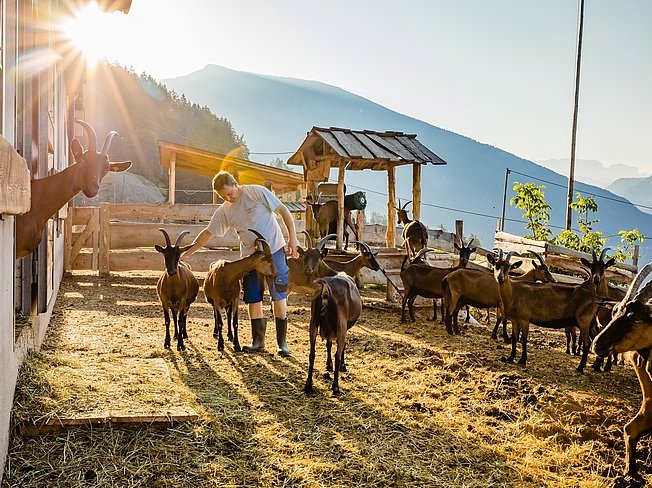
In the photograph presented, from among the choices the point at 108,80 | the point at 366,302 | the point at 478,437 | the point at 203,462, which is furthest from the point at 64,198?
the point at 108,80

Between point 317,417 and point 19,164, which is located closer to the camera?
point 19,164

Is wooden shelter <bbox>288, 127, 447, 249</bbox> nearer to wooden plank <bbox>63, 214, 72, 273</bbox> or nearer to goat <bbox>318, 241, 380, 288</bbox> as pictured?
goat <bbox>318, 241, 380, 288</bbox>

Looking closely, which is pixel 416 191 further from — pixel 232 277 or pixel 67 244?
pixel 67 244

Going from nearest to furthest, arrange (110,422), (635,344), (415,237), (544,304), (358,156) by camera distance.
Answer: (110,422), (635,344), (544,304), (358,156), (415,237)

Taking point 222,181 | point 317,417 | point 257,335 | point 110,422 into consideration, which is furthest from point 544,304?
point 110,422

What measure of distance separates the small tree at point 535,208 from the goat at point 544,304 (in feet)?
40.6

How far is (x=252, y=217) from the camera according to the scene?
759cm

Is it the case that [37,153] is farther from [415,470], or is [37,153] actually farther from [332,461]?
[415,470]

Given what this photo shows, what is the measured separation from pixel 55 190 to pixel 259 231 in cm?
331

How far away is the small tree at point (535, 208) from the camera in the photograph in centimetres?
2044

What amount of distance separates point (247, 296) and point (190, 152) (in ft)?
41.9

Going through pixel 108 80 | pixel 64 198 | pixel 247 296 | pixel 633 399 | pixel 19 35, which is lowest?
pixel 633 399

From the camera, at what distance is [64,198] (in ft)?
14.8

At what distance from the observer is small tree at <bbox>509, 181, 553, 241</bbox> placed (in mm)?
20438
